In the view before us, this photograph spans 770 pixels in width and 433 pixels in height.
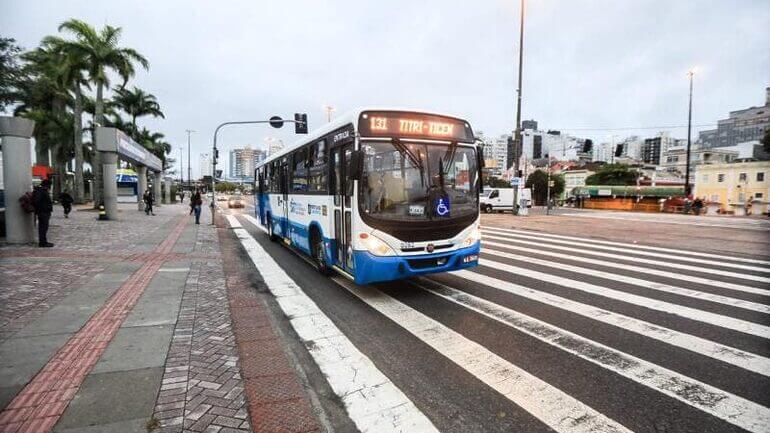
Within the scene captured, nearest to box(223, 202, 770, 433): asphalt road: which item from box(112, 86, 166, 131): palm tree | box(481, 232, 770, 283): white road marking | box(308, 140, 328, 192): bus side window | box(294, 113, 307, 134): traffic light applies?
box(481, 232, 770, 283): white road marking

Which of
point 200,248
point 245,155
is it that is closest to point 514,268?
point 200,248

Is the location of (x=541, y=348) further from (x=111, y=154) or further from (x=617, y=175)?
(x=617, y=175)

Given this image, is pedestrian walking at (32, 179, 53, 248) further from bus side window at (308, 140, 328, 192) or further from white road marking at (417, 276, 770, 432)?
white road marking at (417, 276, 770, 432)

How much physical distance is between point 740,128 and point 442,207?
14080cm

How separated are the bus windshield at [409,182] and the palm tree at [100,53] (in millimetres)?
26615

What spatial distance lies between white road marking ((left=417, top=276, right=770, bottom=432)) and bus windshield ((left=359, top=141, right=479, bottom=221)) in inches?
71.4

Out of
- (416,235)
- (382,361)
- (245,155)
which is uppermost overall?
(245,155)

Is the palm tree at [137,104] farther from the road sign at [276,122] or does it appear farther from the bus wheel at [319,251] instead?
the bus wheel at [319,251]

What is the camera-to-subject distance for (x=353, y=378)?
3.71 meters

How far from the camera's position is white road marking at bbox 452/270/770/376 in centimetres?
399

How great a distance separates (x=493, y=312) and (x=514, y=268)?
11.0 feet

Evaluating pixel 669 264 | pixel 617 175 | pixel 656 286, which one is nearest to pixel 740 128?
pixel 617 175

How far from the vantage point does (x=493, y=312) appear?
18.3 feet

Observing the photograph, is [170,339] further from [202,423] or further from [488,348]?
[488,348]
